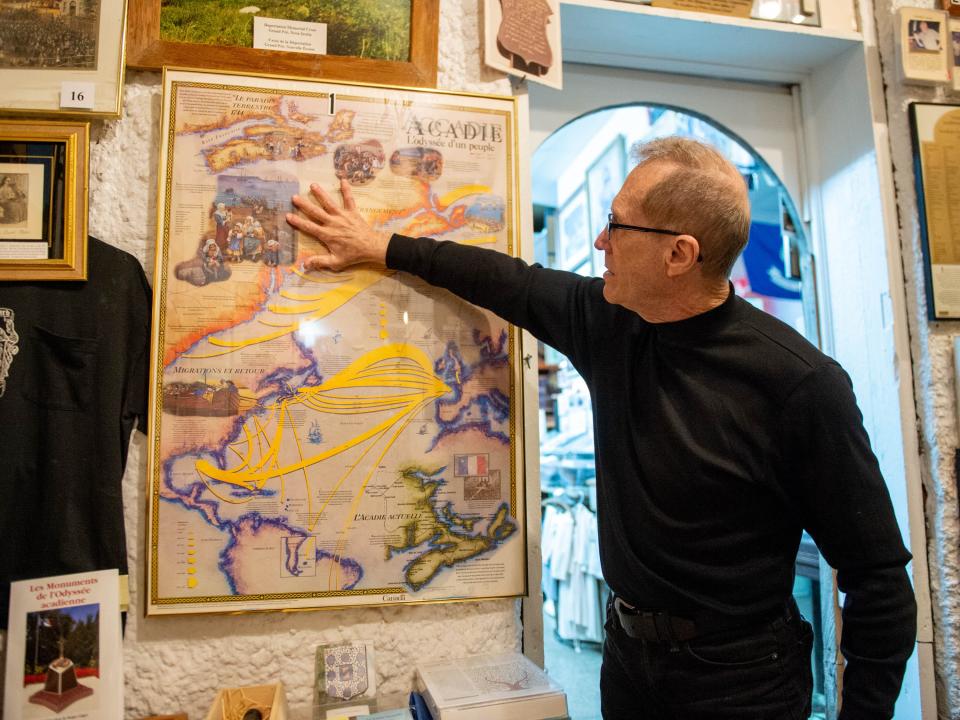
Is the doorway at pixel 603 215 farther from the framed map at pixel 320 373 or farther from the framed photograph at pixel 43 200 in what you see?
the framed photograph at pixel 43 200

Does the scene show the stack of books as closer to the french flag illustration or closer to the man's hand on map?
the french flag illustration

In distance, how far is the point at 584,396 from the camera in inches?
138

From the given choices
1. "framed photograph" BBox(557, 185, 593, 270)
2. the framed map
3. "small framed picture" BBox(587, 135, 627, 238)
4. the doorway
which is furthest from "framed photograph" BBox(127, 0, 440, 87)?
"framed photograph" BBox(557, 185, 593, 270)

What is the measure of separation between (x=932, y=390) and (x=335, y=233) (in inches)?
59.7

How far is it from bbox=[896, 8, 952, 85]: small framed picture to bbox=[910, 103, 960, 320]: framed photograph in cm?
8

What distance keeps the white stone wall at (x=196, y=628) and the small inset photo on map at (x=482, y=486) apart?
23 centimetres

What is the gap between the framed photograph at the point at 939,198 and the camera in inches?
67.7

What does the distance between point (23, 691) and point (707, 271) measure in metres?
1.39

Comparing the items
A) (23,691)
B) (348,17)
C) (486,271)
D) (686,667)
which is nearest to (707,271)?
(486,271)

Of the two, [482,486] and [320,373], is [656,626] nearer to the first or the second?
[482,486]

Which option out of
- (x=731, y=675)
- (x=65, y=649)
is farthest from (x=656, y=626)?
(x=65, y=649)

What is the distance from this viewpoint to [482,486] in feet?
4.77

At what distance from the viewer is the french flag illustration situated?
1.44 metres

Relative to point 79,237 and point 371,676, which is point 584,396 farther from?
point 79,237
